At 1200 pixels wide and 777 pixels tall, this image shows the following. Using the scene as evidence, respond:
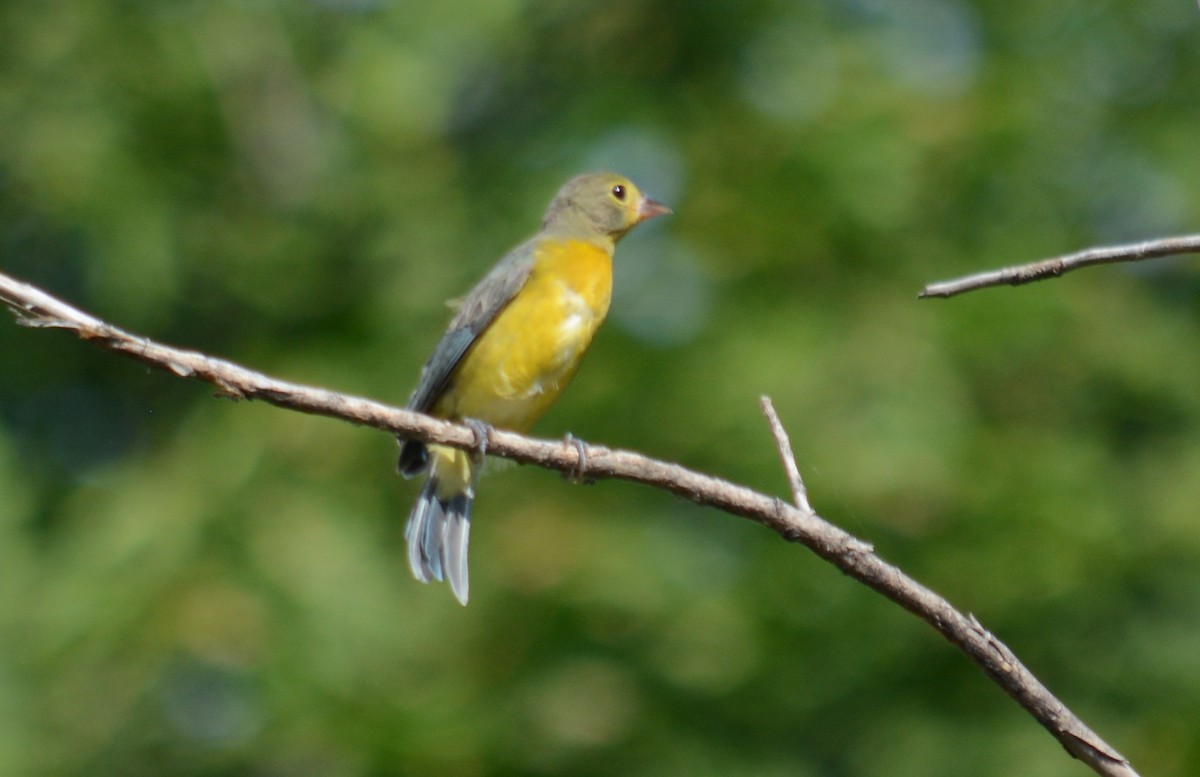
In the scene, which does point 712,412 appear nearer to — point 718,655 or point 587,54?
point 718,655

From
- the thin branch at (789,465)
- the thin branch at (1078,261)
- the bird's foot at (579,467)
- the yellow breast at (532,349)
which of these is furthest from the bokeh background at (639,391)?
the thin branch at (1078,261)

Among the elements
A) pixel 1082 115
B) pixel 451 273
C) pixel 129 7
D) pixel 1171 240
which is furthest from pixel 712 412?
pixel 129 7

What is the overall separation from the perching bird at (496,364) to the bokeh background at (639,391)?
2.42 ft

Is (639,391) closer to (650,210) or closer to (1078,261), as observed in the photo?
(650,210)

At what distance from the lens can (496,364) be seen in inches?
207

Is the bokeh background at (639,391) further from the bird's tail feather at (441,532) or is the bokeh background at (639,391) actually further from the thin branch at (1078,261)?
the thin branch at (1078,261)

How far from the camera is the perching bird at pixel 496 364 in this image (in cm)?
528

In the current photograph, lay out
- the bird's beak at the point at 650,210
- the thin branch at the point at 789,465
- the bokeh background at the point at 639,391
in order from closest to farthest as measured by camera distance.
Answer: the thin branch at the point at 789,465 < the bokeh background at the point at 639,391 < the bird's beak at the point at 650,210

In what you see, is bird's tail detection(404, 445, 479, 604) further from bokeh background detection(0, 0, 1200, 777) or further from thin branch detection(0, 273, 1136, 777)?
thin branch detection(0, 273, 1136, 777)

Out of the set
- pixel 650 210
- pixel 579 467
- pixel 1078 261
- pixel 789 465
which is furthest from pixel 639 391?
pixel 1078 261

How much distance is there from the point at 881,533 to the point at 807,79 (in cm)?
279

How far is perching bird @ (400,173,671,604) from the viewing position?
17.3 ft

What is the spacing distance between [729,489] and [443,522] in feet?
9.41

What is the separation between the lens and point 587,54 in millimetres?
9398
